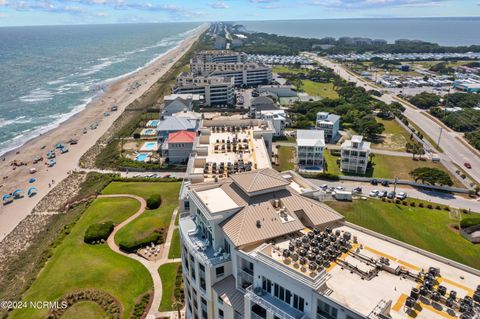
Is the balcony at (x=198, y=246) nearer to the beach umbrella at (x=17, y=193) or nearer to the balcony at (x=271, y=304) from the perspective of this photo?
the balcony at (x=271, y=304)

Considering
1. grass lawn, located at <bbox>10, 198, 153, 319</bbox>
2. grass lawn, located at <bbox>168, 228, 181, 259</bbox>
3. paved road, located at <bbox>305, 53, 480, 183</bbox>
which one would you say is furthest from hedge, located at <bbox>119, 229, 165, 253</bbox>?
paved road, located at <bbox>305, 53, 480, 183</bbox>

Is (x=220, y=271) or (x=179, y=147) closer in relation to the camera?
(x=220, y=271)

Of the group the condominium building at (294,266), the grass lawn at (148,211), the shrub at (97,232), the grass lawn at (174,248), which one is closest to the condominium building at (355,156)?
the grass lawn at (148,211)

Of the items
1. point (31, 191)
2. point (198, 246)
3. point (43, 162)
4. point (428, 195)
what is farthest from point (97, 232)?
point (428, 195)

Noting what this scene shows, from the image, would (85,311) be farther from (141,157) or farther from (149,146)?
(149,146)

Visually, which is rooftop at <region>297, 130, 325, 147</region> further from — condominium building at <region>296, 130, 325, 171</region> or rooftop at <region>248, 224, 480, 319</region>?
rooftop at <region>248, 224, 480, 319</region>
